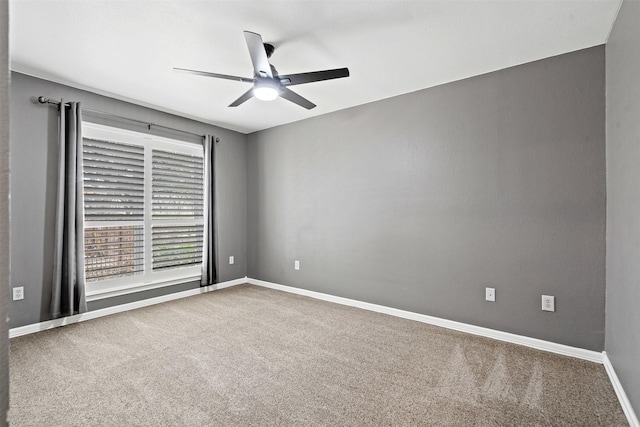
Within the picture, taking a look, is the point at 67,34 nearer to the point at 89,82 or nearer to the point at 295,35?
the point at 89,82

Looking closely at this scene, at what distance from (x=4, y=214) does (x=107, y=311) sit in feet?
13.6

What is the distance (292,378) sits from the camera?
2.37 metres

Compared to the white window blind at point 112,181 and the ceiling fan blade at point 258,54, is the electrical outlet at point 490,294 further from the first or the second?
the white window blind at point 112,181

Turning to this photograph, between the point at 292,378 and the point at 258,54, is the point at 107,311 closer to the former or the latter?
the point at 292,378

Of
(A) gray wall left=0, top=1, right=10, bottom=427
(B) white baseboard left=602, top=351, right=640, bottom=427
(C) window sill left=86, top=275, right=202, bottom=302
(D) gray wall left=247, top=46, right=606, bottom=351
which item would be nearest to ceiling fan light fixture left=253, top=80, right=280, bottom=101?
(D) gray wall left=247, top=46, right=606, bottom=351

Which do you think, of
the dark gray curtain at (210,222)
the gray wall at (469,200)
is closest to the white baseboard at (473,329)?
the gray wall at (469,200)

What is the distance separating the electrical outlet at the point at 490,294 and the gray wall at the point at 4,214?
3.40m

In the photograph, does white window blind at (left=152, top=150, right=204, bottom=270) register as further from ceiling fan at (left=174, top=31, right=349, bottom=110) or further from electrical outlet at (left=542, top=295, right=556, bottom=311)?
electrical outlet at (left=542, top=295, right=556, bottom=311)

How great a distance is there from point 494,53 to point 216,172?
12.1ft

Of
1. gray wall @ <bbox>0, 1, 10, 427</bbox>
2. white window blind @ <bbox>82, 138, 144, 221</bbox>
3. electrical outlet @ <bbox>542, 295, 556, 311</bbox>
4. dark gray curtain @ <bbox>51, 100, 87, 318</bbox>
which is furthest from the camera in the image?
white window blind @ <bbox>82, 138, 144, 221</bbox>

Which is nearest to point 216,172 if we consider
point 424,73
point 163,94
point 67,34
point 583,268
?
point 163,94

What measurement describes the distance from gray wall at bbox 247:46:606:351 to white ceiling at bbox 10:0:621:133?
362 mm

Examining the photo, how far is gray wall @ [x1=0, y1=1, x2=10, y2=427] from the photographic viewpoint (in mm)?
357

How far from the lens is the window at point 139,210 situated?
365cm
